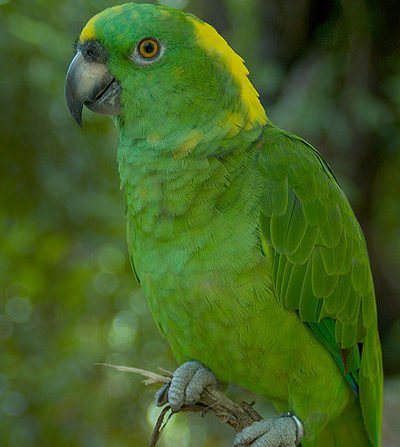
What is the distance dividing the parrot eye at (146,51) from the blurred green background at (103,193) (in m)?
1.23

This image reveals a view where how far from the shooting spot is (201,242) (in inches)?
50.0

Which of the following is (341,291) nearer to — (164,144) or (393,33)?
(164,144)

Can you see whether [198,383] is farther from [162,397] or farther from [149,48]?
[149,48]

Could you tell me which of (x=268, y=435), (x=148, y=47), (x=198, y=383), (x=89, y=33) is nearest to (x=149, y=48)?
(x=148, y=47)

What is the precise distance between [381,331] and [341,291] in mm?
2174

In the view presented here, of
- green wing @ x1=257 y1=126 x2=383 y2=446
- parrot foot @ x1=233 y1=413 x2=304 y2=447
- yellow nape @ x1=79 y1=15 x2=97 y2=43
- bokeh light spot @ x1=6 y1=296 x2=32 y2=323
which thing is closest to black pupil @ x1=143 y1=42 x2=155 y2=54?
yellow nape @ x1=79 y1=15 x2=97 y2=43

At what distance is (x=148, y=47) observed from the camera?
4.29 feet

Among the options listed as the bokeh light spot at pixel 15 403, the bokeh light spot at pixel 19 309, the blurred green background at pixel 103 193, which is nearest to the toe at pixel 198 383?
the blurred green background at pixel 103 193

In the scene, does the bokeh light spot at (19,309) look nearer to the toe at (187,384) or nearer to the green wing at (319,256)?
the toe at (187,384)

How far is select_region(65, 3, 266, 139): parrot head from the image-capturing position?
1.30 meters

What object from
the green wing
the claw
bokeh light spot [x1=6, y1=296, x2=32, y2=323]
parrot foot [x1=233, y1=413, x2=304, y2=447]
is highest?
the green wing

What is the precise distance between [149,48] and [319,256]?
1.78ft

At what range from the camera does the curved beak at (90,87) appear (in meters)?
1.31

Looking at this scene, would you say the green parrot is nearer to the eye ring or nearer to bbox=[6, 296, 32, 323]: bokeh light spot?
the eye ring
